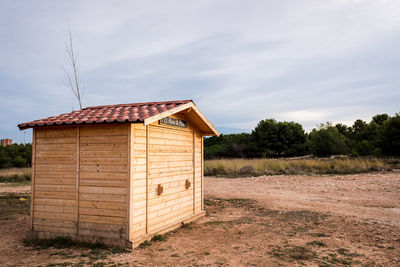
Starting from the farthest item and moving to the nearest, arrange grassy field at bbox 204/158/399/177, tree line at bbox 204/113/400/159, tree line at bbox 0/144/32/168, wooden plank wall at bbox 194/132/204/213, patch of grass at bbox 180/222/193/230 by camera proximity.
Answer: tree line at bbox 204/113/400/159 < tree line at bbox 0/144/32/168 < grassy field at bbox 204/158/399/177 < wooden plank wall at bbox 194/132/204/213 < patch of grass at bbox 180/222/193/230

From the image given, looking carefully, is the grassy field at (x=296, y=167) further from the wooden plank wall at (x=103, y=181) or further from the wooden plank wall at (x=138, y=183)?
the wooden plank wall at (x=103, y=181)

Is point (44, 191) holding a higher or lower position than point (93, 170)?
lower

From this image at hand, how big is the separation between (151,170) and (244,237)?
2.68 meters

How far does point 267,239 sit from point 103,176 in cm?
391

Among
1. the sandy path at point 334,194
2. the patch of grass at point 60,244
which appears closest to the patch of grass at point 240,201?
the sandy path at point 334,194

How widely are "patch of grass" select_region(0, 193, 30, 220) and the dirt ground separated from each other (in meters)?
0.59

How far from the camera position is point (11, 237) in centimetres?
753

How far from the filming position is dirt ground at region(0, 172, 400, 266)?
5641 millimetres

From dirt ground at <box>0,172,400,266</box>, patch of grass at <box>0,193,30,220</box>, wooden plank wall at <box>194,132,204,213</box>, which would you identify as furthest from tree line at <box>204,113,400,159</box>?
wooden plank wall at <box>194,132,204,213</box>

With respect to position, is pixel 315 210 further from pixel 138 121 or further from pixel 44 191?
pixel 44 191

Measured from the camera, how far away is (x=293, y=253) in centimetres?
597

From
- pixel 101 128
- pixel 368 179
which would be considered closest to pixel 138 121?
pixel 101 128

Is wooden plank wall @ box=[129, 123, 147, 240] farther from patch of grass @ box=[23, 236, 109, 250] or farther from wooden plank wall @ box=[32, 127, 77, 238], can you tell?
wooden plank wall @ box=[32, 127, 77, 238]

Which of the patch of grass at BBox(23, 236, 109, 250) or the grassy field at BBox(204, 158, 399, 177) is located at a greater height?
the grassy field at BBox(204, 158, 399, 177)
